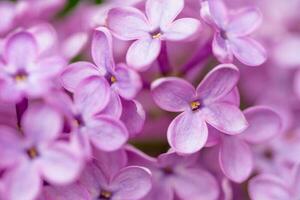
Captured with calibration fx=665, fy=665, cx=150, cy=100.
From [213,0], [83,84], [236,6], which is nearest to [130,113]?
[83,84]

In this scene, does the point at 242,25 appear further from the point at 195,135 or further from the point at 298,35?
Answer: the point at 298,35

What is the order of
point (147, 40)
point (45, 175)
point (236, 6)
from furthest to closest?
point (236, 6)
point (147, 40)
point (45, 175)

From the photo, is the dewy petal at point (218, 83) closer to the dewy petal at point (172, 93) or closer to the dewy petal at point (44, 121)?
the dewy petal at point (172, 93)

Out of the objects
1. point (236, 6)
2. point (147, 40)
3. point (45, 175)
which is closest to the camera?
point (45, 175)

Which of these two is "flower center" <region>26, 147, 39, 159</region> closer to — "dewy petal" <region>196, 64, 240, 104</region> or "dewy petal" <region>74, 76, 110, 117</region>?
"dewy petal" <region>74, 76, 110, 117</region>

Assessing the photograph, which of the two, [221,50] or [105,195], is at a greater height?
[221,50]

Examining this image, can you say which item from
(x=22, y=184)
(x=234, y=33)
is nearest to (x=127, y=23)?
(x=234, y=33)

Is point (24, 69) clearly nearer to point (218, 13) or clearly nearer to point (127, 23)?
point (127, 23)

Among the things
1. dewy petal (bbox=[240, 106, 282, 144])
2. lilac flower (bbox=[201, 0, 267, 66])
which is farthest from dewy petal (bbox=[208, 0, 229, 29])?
dewy petal (bbox=[240, 106, 282, 144])
